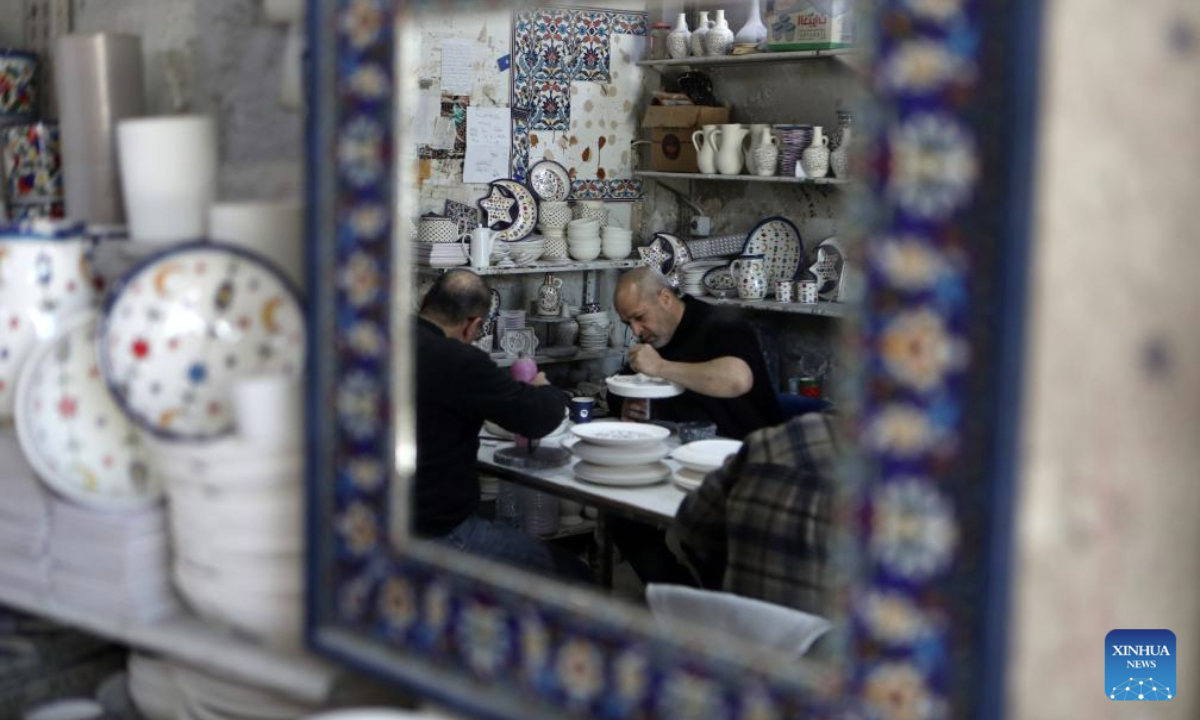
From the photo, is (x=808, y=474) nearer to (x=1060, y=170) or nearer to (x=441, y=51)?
(x=1060, y=170)

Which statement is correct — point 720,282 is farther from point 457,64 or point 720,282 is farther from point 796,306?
point 457,64

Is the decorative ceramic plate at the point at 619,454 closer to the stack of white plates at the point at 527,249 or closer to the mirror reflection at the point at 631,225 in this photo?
the mirror reflection at the point at 631,225

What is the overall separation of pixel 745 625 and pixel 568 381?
3.84 meters

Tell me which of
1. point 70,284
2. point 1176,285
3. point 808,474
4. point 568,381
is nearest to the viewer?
point 1176,285

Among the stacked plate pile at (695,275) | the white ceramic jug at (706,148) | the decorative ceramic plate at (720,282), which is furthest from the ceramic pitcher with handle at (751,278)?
the white ceramic jug at (706,148)

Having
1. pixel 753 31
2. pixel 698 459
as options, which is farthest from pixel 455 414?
pixel 753 31

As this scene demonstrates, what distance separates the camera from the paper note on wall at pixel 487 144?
17.7 ft

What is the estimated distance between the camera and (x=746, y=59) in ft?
17.6

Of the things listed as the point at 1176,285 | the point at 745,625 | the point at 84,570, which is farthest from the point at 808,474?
the point at 84,570

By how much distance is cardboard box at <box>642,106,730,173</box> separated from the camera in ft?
18.6

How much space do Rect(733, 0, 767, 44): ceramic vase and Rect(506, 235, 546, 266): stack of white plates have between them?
48.7 inches

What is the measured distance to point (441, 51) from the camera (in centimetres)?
528

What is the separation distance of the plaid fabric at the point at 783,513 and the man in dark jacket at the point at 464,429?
77 centimetres

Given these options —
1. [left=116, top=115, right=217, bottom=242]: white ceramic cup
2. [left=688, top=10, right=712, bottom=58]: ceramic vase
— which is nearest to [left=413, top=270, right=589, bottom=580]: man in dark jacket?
[left=116, top=115, right=217, bottom=242]: white ceramic cup
